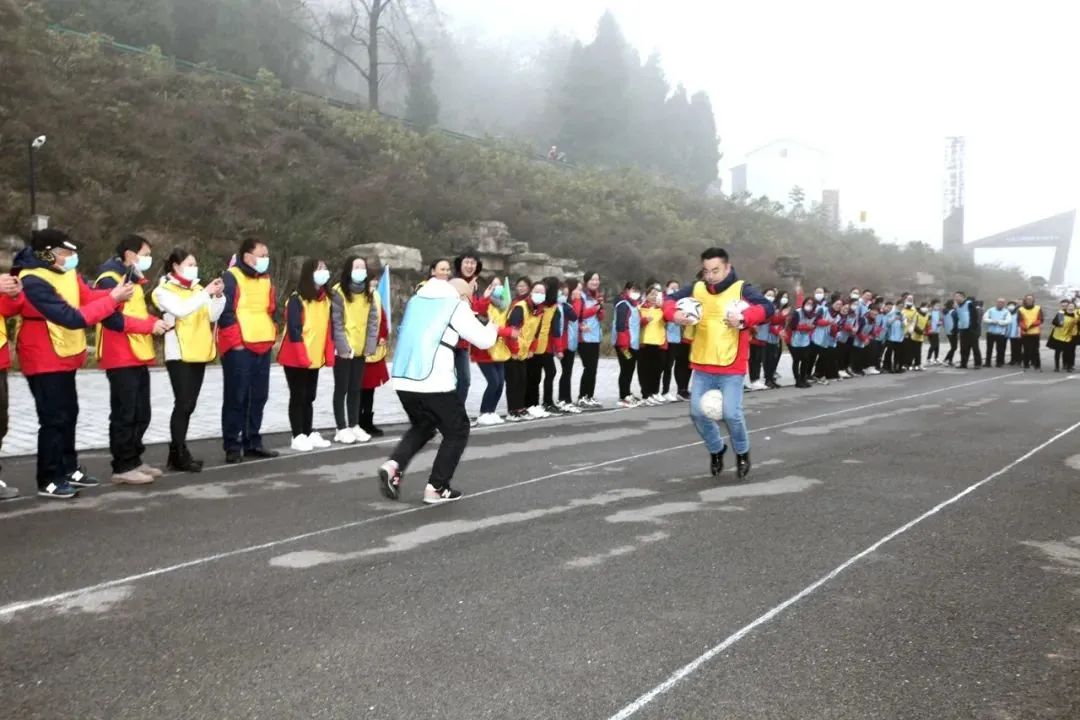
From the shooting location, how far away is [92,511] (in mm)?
7023

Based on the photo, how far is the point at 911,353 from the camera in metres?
27.2

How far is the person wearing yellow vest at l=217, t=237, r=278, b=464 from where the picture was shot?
30.1 ft

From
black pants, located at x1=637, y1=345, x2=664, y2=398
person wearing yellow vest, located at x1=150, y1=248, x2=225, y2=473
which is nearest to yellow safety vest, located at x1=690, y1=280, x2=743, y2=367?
person wearing yellow vest, located at x1=150, y1=248, x2=225, y2=473

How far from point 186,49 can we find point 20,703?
144 feet

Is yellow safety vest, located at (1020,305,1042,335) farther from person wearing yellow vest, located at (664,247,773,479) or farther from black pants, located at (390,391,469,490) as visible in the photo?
black pants, located at (390,391,469,490)

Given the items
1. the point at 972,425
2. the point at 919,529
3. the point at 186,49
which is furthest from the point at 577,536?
the point at 186,49

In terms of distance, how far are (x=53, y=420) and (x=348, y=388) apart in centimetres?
376

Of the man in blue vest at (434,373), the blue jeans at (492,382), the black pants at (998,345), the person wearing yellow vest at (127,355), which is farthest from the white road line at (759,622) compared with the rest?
the black pants at (998,345)

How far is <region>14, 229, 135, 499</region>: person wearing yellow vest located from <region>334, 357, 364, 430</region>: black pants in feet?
10.9

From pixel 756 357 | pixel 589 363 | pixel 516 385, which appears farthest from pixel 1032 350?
pixel 516 385

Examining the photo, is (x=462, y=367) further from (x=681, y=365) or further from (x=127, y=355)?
(x=681, y=365)

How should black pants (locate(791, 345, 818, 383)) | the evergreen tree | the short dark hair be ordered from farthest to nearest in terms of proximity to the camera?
1. the evergreen tree
2. black pants (locate(791, 345, 818, 383))
3. the short dark hair

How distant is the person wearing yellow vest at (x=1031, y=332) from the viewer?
26719 millimetres

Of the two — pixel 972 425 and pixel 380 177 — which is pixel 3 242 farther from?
pixel 972 425
